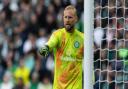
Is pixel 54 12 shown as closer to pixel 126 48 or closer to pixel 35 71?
pixel 35 71

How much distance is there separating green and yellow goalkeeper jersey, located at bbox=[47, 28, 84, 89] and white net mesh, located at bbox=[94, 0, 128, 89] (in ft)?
0.73

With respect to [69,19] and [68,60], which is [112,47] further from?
[69,19]

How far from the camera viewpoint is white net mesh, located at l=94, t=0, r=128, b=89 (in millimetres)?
7617

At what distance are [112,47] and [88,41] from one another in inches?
42.0

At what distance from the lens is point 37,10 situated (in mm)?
11992

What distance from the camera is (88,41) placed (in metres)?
6.83

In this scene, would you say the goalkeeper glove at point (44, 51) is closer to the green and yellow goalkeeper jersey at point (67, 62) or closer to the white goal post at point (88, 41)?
the white goal post at point (88, 41)

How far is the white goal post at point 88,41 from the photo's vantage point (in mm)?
6781

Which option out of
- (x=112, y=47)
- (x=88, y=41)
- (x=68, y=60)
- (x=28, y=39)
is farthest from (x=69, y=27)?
(x=28, y=39)

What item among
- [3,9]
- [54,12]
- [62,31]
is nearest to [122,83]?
[62,31]

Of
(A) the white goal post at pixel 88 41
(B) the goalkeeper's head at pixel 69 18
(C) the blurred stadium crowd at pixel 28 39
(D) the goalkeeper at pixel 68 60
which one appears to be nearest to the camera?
(A) the white goal post at pixel 88 41

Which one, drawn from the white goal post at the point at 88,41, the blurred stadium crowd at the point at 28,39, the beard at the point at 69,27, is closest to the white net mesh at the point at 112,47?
the beard at the point at 69,27

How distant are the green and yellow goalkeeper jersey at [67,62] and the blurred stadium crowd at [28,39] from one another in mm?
3376

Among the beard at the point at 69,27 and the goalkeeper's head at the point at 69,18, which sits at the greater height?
the goalkeeper's head at the point at 69,18
